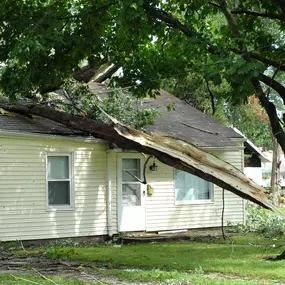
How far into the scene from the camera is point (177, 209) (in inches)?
761

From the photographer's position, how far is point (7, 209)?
15977mm

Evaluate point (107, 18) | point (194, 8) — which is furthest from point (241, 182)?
point (107, 18)

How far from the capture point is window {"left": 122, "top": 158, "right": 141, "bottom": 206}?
60.5 ft

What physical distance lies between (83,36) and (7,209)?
5230mm

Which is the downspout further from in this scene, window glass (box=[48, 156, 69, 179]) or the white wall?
the white wall

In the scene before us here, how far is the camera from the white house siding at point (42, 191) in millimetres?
16016

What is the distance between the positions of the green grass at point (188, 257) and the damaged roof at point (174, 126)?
11.1 feet

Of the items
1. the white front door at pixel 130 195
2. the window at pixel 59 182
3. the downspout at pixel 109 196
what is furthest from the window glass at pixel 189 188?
the window at pixel 59 182

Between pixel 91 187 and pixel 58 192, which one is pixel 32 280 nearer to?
pixel 58 192

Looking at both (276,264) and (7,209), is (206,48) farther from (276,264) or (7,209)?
(7,209)

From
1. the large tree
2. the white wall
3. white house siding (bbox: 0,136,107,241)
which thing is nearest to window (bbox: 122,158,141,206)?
white house siding (bbox: 0,136,107,241)

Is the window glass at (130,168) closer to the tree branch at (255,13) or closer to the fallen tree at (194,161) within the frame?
the tree branch at (255,13)

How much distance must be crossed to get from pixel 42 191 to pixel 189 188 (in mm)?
5332

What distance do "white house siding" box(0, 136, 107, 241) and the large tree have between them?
5.09 ft
